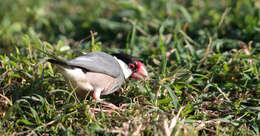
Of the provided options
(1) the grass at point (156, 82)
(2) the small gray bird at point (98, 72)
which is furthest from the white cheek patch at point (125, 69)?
(1) the grass at point (156, 82)

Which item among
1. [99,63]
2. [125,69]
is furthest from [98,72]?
[125,69]

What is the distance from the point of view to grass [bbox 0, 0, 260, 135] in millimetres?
2918

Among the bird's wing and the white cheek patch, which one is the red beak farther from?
the bird's wing

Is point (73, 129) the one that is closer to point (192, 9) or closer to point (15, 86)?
point (15, 86)

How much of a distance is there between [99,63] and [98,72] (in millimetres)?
91

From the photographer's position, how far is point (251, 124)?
10.1 ft

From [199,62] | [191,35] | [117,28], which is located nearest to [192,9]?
[191,35]

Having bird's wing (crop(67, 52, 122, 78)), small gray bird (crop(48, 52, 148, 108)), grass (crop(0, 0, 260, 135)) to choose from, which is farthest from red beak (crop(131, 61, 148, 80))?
bird's wing (crop(67, 52, 122, 78))

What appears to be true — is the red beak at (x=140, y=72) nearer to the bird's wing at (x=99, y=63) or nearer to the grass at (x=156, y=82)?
the grass at (x=156, y=82)

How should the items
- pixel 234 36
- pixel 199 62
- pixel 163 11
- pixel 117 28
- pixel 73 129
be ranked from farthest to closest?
pixel 163 11 → pixel 117 28 → pixel 234 36 → pixel 199 62 → pixel 73 129

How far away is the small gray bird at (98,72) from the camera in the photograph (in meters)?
3.08

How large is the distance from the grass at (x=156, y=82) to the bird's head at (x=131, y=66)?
137 millimetres

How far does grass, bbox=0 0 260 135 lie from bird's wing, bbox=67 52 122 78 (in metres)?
0.25

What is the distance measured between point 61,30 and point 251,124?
151 inches
